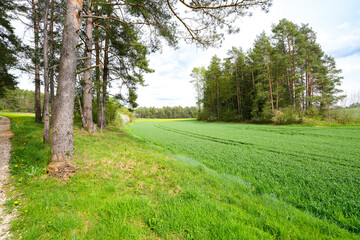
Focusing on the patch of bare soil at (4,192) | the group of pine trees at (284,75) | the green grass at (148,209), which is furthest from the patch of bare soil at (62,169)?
the group of pine trees at (284,75)

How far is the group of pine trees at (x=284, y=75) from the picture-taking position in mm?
19422

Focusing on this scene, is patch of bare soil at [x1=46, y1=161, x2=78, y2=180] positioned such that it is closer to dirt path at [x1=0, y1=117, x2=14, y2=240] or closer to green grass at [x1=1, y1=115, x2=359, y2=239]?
green grass at [x1=1, y1=115, x2=359, y2=239]

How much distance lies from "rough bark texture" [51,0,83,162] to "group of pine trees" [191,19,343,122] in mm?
23956

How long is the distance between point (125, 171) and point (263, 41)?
91.3 feet

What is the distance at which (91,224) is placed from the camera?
72.2 inches

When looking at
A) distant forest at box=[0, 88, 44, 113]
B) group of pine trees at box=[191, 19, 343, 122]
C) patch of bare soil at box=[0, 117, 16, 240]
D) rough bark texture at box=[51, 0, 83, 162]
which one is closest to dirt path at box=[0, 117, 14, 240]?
patch of bare soil at box=[0, 117, 16, 240]

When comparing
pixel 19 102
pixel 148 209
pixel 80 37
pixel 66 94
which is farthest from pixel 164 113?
pixel 148 209

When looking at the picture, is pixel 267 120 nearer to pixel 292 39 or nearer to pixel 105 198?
pixel 292 39

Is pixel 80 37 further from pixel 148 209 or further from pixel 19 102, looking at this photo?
pixel 19 102

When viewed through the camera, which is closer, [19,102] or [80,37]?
[80,37]

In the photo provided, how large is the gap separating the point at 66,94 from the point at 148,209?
11.6 ft

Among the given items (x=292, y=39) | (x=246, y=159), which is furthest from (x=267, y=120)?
(x=246, y=159)

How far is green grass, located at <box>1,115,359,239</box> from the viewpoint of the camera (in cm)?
172

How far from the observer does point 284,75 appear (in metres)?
21.9
